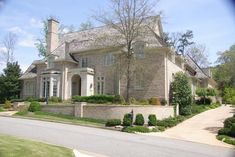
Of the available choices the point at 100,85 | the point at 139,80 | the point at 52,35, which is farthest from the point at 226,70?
the point at 52,35

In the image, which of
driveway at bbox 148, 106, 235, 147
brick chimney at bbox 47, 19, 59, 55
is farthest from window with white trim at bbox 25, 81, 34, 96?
driveway at bbox 148, 106, 235, 147

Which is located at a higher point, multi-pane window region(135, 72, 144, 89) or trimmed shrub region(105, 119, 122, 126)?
multi-pane window region(135, 72, 144, 89)

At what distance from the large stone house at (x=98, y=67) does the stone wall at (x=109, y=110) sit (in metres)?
4.86

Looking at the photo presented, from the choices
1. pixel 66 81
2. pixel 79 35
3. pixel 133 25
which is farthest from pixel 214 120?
pixel 79 35

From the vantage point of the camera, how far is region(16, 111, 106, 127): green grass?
2421 cm

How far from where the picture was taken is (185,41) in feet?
237

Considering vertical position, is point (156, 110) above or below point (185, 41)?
below

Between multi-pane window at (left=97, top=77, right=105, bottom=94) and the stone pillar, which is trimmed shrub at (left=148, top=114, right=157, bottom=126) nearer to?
the stone pillar

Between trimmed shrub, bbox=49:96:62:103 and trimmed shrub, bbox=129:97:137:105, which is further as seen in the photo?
trimmed shrub, bbox=49:96:62:103

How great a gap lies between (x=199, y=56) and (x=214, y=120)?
4625 centimetres

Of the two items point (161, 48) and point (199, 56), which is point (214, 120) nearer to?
point (161, 48)

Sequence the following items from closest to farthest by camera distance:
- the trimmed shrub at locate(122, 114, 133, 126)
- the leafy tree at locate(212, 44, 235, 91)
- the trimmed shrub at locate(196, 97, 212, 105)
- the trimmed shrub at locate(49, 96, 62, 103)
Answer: the trimmed shrub at locate(122, 114, 133, 126), the trimmed shrub at locate(49, 96, 62, 103), the trimmed shrub at locate(196, 97, 212, 105), the leafy tree at locate(212, 44, 235, 91)

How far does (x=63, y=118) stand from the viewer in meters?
26.7

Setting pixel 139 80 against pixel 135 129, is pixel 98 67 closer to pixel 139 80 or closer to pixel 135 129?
pixel 139 80
